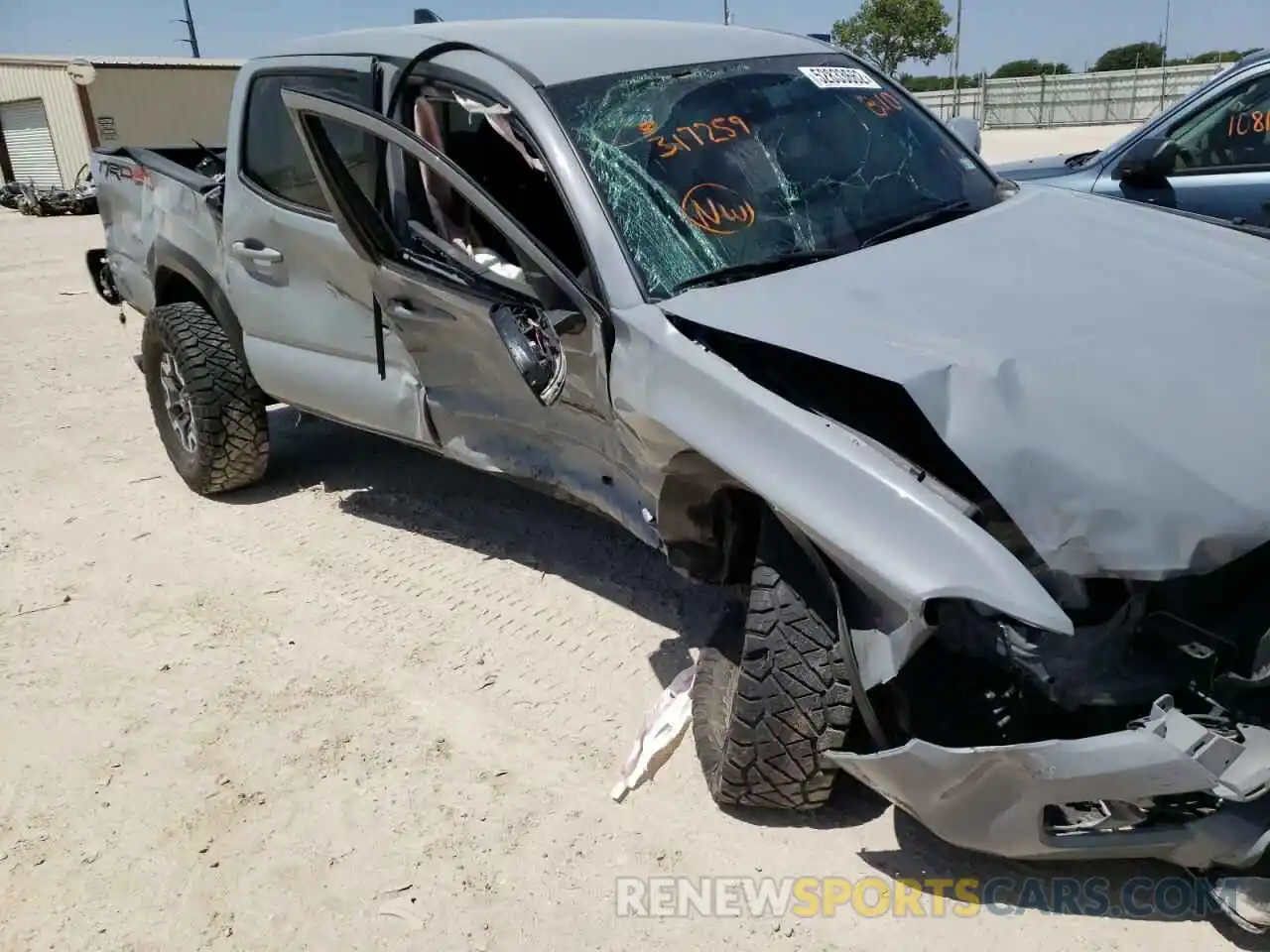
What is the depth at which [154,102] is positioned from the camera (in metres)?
24.4

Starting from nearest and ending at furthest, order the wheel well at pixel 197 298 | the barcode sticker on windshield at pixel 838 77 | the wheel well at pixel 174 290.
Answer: the barcode sticker on windshield at pixel 838 77 → the wheel well at pixel 197 298 → the wheel well at pixel 174 290

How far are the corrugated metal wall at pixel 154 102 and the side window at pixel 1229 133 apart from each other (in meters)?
23.4

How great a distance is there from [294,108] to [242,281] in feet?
4.52

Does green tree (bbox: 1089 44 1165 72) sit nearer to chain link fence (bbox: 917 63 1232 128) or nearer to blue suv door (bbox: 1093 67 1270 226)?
chain link fence (bbox: 917 63 1232 128)

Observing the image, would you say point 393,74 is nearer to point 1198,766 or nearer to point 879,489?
point 879,489

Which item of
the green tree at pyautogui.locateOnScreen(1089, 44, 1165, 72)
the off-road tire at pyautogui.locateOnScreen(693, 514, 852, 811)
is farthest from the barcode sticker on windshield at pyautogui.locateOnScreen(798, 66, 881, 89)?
the green tree at pyautogui.locateOnScreen(1089, 44, 1165, 72)

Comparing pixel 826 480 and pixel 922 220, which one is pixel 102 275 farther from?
pixel 826 480

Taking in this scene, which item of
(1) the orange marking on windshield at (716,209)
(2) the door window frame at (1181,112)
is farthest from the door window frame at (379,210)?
(2) the door window frame at (1181,112)

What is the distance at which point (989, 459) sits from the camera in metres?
2.07

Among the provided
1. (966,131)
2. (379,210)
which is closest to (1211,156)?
(966,131)

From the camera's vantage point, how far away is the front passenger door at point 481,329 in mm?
2826

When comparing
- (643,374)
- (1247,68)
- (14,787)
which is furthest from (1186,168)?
(14,787)

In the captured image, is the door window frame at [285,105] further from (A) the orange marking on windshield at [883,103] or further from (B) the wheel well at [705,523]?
(A) the orange marking on windshield at [883,103]

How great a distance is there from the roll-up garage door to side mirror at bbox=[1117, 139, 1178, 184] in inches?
1055
